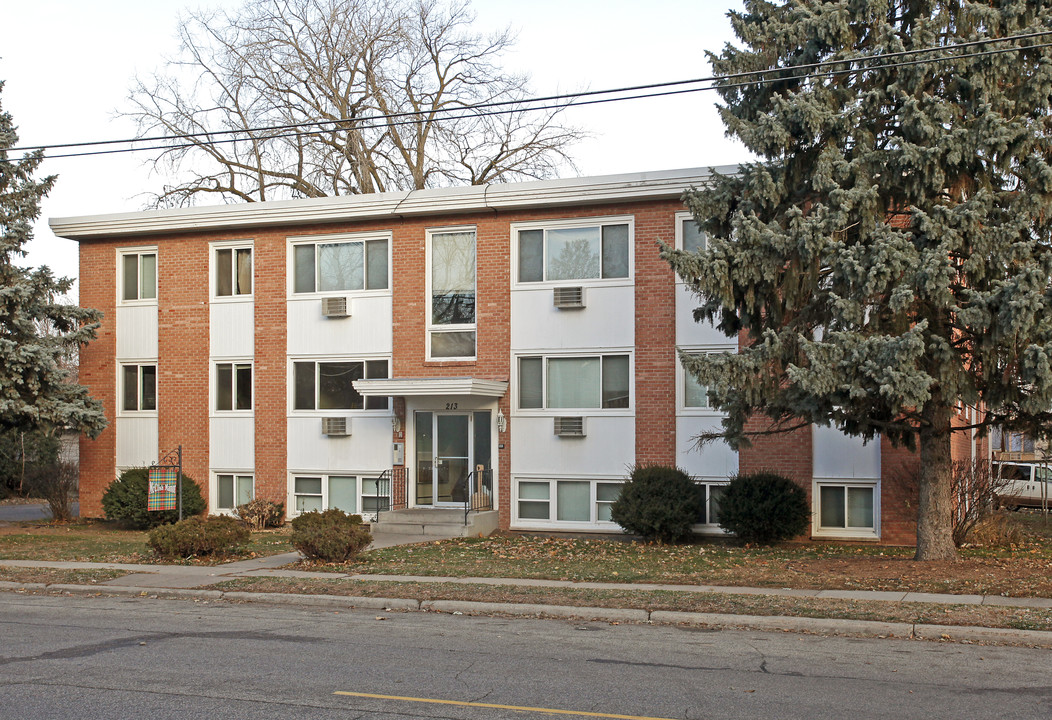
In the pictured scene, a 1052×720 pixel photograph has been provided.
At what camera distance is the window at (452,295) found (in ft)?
72.7

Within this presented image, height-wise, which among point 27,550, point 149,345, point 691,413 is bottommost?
point 27,550

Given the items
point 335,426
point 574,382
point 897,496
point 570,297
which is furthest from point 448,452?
point 897,496

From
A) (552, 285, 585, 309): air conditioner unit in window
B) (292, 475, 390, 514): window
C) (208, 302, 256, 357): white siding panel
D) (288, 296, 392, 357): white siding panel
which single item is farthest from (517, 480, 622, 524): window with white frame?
(208, 302, 256, 357): white siding panel

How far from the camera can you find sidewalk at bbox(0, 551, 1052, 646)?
10398 mm

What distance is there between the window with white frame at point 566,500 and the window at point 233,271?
8129 millimetres

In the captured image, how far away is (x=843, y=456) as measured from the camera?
19.8 metres

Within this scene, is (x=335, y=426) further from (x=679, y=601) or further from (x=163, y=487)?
(x=679, y=601)

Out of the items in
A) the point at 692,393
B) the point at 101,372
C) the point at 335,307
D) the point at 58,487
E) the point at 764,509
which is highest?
the point at 335,307

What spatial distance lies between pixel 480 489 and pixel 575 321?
163 inches

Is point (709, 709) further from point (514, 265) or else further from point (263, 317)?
point (263, 317)

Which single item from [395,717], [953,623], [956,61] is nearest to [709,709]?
[395,717]

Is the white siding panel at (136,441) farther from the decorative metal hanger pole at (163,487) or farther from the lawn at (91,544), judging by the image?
the decorative metal hanger pole at (163,487)

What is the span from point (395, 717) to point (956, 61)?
38.9 ft

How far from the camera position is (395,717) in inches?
275
